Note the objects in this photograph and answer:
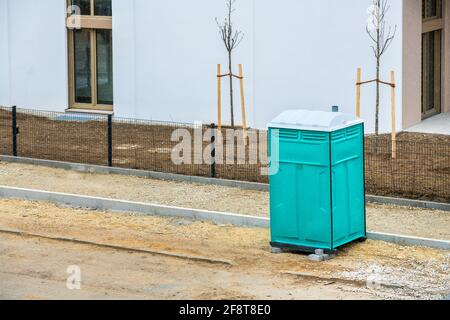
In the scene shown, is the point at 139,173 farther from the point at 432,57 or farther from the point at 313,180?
the point at 432,57

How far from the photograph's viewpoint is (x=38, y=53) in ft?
98.4

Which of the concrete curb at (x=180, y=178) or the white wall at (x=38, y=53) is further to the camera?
the white wall at (x=38, y=53)

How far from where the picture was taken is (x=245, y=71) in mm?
27250

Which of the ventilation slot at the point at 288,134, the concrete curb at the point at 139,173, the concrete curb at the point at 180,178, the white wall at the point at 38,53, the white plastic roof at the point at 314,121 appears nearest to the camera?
the white plastic roof at the point at 314,121

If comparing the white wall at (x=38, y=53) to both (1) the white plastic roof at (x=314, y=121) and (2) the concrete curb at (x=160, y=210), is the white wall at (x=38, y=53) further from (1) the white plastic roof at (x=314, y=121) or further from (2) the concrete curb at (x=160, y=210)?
(1) the white plastic roof at (x=314, y=121)

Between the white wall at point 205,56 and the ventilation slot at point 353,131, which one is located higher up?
the white wall at point 205,56

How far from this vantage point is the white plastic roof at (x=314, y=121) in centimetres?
1688

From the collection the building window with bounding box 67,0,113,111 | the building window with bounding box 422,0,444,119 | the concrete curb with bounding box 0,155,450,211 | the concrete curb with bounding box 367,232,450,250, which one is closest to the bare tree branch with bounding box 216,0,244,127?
the building window with bounding box 67,0,113,111

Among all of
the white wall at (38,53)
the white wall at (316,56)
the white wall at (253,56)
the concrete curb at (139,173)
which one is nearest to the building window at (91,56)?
the white wall at (38,53)

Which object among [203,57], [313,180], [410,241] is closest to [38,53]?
[203,57]

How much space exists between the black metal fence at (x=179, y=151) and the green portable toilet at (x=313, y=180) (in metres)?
3.56

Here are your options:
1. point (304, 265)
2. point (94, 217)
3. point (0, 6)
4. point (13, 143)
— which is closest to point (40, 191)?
point (94, 217)

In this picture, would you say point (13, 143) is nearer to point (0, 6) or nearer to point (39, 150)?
point (39, 150)

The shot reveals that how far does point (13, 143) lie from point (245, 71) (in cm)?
579
